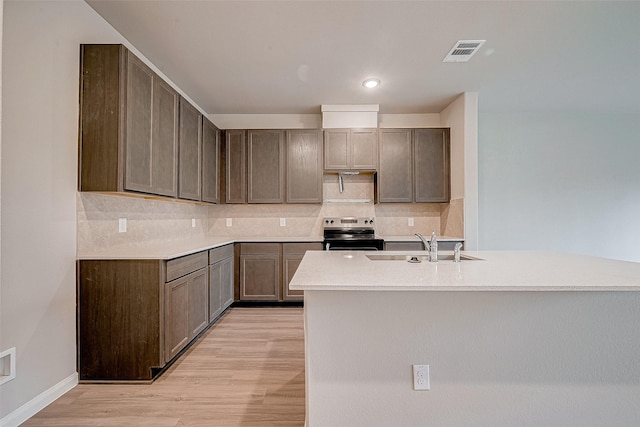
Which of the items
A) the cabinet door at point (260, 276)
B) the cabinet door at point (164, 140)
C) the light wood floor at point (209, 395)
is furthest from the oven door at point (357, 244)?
the cabinet door at point (164, 140)

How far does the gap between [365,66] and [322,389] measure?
2.78 meters

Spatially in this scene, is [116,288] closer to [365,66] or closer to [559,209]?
[365,66]

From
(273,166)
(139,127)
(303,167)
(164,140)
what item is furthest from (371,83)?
(139,127)

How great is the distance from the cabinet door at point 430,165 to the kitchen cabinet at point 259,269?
202 centimetres

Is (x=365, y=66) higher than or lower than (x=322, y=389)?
higher

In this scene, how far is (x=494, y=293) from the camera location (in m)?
1.62

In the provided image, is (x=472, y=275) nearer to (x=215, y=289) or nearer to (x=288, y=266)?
(x=215, y=289)

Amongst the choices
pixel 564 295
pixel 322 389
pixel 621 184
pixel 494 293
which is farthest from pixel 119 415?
pixel 621 184

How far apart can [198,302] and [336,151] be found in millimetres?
2481

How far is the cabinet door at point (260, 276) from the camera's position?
4.18m

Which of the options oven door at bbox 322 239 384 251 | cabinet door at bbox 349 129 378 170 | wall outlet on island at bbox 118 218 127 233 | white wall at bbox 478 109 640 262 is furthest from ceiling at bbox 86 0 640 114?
oven door at bbox 322 239 384 251

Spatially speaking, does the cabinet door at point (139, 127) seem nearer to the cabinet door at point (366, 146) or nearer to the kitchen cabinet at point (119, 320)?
the kitchen cabinet at point (119, 320)

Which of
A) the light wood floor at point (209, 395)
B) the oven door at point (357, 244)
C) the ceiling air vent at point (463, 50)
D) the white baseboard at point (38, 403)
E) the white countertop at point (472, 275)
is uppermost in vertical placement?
the ceiling air vent at point (463, 50)

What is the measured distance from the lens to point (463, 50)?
9.50 feet
